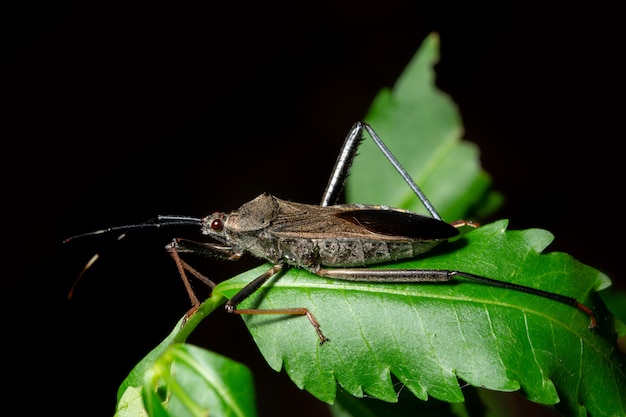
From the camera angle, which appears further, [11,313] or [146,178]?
[146,178]

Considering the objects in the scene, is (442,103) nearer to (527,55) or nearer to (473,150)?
(473,150)

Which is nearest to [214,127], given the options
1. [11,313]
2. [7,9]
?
[7,9]

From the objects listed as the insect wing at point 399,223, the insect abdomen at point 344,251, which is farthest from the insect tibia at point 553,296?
the insect abdomen at point 344,251

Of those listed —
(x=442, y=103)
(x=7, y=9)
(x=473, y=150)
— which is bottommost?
(x=473, y=150)

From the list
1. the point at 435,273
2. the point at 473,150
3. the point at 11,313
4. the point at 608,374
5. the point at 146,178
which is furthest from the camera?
the point at 146,178

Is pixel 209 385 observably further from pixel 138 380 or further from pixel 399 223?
pixel 399 223

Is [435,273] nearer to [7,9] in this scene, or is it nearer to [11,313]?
[11,313]

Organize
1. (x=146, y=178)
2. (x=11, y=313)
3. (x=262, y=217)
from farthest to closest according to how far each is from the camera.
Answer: (x=146, y=178)
(x=11, y=313)
(x=262, y=217)

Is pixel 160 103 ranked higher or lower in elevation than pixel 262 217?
higher

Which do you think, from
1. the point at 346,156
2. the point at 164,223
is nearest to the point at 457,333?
the point at 346,156

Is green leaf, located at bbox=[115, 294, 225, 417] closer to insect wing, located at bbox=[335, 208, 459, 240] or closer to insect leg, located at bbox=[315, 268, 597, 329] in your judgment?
insect leg, located at bbox=[315, 268, 597, 329]
